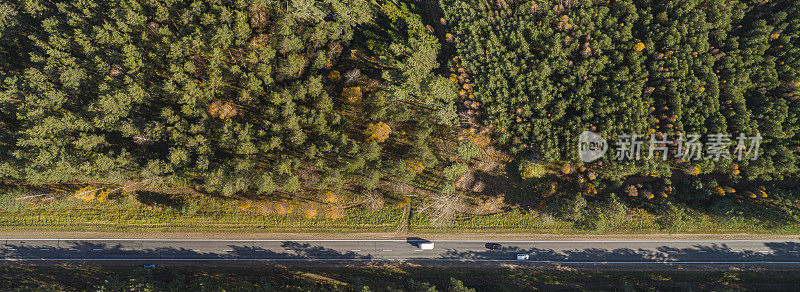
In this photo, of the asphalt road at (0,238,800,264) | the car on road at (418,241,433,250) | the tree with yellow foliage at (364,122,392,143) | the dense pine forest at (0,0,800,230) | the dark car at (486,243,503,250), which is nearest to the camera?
the dense pine forest at (0,0,800,230)

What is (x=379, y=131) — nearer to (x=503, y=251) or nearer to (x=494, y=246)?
(x=494, y=246)

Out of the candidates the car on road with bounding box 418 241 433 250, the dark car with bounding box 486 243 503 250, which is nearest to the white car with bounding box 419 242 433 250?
the car on road with bounding box 418 241 433 250

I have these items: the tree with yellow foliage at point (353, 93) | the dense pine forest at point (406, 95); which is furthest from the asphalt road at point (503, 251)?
the tree with yellow foliage at point (353, 93)

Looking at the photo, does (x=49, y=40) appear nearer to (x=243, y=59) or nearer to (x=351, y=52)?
(x=243, y=59)

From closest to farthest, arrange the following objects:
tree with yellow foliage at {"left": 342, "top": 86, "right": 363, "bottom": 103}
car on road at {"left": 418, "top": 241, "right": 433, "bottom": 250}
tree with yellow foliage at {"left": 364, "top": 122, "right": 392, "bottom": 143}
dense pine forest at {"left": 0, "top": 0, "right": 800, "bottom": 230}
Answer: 1. dense pine forest at {"left": 0, "top": 0, "right": 800, "bottom": 230}
2. tree with yellow foliage at {"left": 364, "top": 122, "right": 392, "bottom": 143}
3. tree with yellow foliage at {"left": 342, "top": 86, "right": 363, "bottom": 103}
4. car on road at {"left": 418, "top": 241, "right": 433, "bottom": 250}

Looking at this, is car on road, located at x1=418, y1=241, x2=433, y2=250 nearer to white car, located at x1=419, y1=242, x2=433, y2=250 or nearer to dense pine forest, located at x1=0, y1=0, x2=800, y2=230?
white car, located at x1=419, y1=242, x2=433, y2=250

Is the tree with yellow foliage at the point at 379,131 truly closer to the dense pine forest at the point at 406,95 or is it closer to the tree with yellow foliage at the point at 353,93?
the dense pine forest at the point at 406,95

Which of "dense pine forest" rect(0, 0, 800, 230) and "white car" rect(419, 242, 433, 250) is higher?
"dense pine forest" rect(0, 0, 800, 230)

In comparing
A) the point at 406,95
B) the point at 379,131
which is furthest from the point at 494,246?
the point at 406,95
